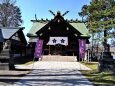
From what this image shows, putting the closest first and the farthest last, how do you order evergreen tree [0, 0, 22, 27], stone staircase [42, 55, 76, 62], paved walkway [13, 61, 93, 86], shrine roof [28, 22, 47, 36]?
1. paved walkway [13, 61, 93, 86]
2. stone staircase [42, 55, 76, 62]
3. shrine roof [28, 22, 47, 36]
4. evergreen tree [0, 0, 22, 27]

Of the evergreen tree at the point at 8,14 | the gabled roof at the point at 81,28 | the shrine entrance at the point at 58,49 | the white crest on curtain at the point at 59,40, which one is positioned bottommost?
the shrine entrance at the point at 58,49

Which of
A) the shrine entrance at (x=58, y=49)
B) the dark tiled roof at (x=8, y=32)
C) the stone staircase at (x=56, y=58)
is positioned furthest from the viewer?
the shrine entrance at (x=58, y=49)

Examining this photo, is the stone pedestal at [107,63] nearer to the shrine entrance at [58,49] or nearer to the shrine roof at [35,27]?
the shrine entrance at [58,49]

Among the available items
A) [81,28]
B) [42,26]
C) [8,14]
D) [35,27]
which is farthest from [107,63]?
[8,14]

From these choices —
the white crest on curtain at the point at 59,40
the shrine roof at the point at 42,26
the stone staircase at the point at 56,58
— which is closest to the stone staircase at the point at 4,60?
the stone staircase at the point at 56,58

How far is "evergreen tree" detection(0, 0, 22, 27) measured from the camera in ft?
190

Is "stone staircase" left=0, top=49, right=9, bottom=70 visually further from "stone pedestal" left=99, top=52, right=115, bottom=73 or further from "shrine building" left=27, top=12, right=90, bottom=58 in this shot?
"shrine building" left=27, top=12, right=90, bottom=58

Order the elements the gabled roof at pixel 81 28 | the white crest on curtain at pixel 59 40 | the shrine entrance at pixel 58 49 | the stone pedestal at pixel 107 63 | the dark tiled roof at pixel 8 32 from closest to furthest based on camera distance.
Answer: the stone pedestal at pixel 107 63 < the dark tiled roof at pixel 8 32 < the white crest on curtain at pixel 59 40 < the shrine entrance at pixel 58 49 < the gabled roof at pixel 81 28

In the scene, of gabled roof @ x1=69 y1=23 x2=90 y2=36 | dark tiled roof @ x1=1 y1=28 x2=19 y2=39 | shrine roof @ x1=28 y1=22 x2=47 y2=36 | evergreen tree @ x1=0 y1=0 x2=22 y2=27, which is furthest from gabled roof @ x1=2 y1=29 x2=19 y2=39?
evergreen tree @ x1=0 y1=0 x2=22 y2=27

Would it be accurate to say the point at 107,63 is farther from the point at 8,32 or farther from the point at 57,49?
the point at 57,49

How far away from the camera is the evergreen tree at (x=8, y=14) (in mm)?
57781

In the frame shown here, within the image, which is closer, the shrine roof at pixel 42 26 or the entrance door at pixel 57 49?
the entrance door at pixel 57 49

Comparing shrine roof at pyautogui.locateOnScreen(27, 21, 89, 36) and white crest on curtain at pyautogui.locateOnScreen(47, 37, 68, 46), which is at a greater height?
shrine roof at pyautogui.locateOnScreen(27, 21, 89, 36)

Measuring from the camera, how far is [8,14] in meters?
60.3
